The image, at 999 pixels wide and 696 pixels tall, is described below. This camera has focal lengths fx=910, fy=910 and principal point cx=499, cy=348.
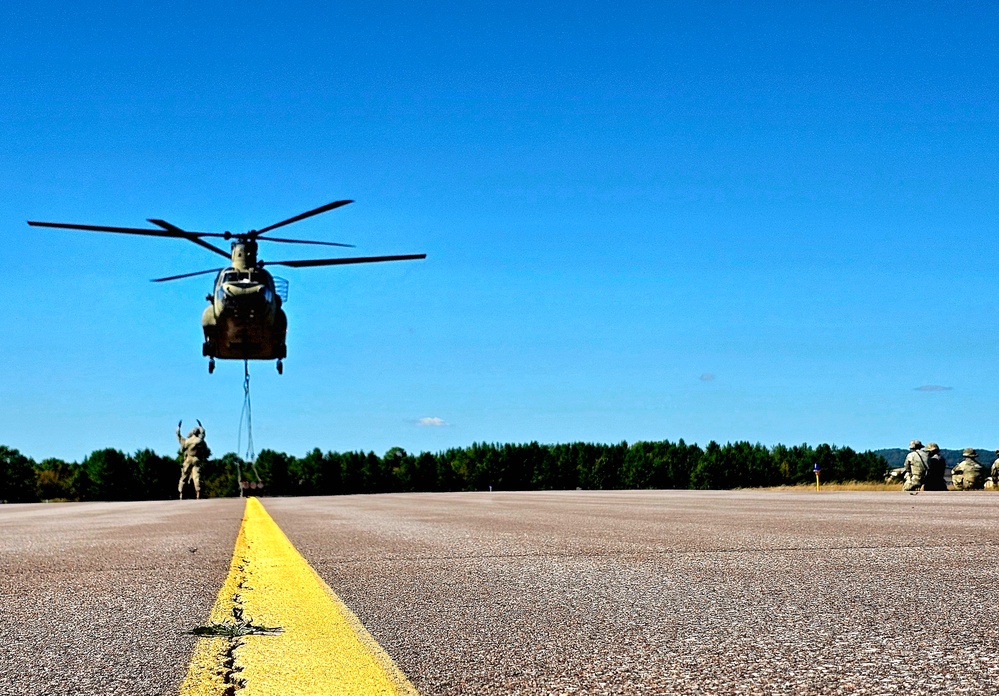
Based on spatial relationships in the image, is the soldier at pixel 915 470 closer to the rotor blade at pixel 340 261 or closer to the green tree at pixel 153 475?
the rotor blade at pixel 340 261

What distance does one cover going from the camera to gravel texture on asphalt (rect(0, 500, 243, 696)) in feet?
8.05

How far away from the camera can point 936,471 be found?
77.8ft

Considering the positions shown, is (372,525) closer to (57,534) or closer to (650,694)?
(57,534)

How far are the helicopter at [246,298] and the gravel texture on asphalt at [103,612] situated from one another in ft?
66.4

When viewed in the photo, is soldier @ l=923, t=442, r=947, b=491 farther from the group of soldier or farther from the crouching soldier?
the crouching soldier

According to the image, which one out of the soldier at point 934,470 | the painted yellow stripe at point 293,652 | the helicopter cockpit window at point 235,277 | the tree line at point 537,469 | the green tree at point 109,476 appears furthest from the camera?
the tree line at point 537,469

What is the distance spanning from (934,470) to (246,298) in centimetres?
1981

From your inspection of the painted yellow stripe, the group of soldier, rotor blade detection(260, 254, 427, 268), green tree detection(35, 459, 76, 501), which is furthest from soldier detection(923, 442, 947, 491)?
green tree detection(35, 459, 76, 501)

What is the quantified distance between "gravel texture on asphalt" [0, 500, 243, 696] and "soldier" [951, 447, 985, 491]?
23897 millimetres

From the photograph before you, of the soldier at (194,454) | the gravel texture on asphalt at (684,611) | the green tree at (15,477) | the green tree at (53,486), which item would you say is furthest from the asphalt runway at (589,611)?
the green tree at (53,486)

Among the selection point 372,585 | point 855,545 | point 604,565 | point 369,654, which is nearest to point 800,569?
point 604,565

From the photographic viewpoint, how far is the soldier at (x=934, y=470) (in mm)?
23703

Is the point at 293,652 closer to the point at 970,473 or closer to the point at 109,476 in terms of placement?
the point at 970,473

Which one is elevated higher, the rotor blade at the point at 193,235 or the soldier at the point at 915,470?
the rotor blade at the point at 193,235
